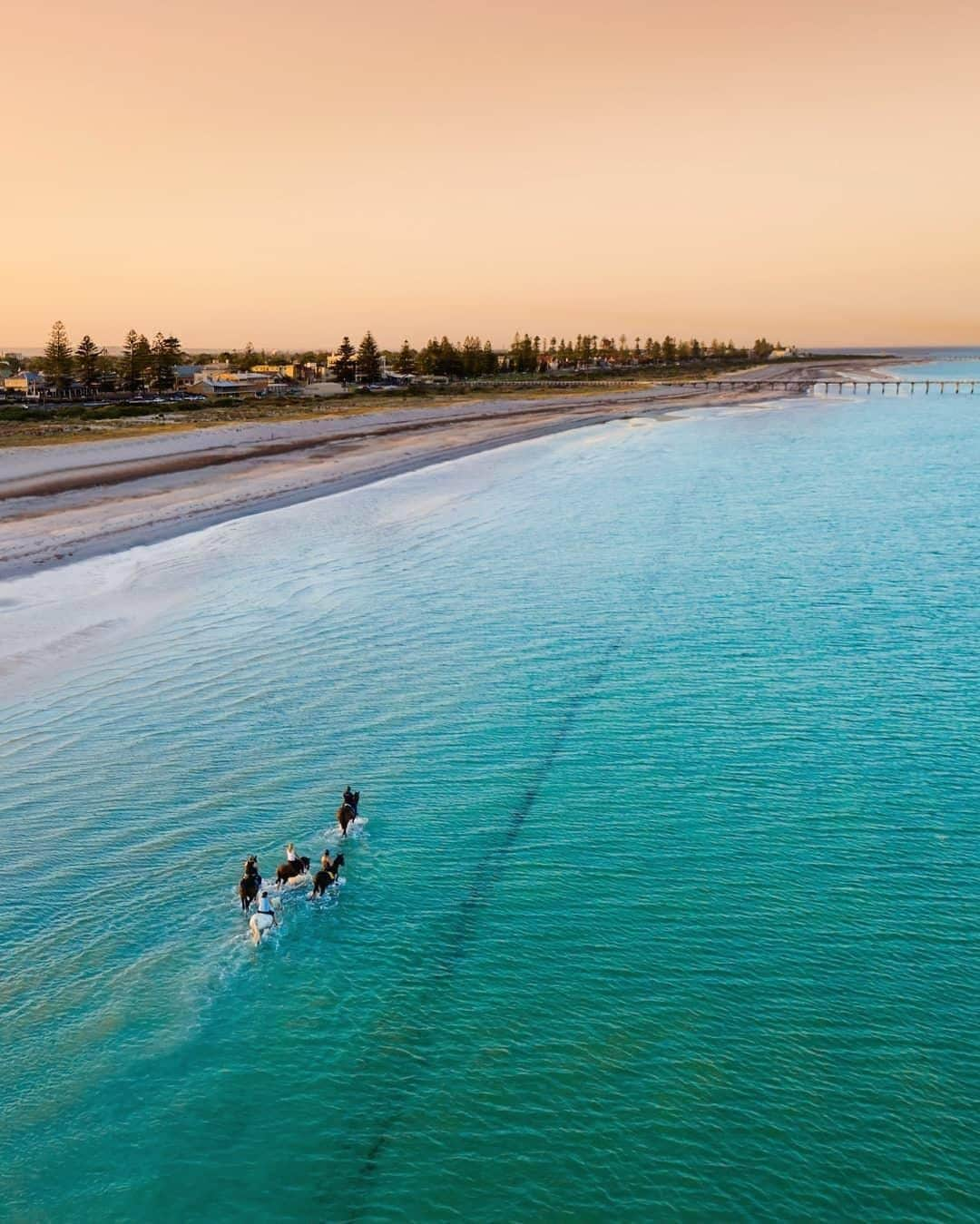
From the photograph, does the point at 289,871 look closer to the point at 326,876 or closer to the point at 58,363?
the point at 326,876

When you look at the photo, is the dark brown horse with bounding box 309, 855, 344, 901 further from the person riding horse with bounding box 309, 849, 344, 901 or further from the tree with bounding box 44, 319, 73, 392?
the tree with bounding box 44, 319, 73, 392

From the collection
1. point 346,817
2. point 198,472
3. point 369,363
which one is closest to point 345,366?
point 369,363

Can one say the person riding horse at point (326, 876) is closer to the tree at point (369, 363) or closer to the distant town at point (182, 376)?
the distant town at point (182, 376)

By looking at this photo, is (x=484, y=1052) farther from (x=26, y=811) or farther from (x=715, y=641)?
(x=715, y=641)

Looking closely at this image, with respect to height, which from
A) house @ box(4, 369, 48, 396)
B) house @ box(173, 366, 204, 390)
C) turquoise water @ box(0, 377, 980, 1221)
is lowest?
turquoise water @ box(0, 377, 980, 1221)

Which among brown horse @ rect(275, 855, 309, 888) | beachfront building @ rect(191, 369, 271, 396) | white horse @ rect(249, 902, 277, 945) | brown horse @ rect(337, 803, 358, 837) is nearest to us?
white horse @ rect(249, 902, 277, 945)

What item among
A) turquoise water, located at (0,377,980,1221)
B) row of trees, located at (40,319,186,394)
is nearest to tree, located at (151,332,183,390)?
row of trees, located at (40,319,186,394)

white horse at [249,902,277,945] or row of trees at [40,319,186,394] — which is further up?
row of trees at [40,319,186,394]

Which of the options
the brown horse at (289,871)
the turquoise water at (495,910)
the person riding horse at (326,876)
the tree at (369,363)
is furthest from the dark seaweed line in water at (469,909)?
the tree at (369,363)

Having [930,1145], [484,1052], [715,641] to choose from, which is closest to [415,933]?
[484,1052]
